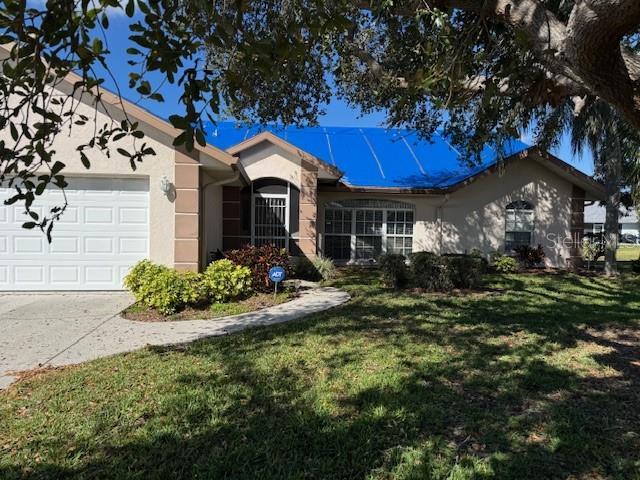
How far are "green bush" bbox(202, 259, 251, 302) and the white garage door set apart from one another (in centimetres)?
180

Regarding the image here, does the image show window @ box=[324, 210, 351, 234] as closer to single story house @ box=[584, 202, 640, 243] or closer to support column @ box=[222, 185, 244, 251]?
support column @ box=[222, 185, 244, 251]

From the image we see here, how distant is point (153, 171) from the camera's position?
9.70m

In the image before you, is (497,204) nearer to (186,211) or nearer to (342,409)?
(186,211)

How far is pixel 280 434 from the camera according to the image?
3684 millimetres

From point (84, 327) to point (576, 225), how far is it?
17.0 metres

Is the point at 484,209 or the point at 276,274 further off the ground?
the point at 484,209

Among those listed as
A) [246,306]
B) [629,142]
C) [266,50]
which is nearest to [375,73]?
[246,306]

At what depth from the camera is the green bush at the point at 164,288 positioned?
816 cm

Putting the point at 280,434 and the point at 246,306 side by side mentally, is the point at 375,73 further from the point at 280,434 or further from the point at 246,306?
the point at 280,434

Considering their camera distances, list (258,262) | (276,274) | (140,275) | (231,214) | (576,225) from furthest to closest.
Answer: (576,225)
(231,214)
(258,262)
(276,274)
(140,275)

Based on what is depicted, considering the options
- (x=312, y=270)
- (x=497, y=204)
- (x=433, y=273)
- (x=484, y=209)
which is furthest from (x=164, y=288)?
(x=497, y=204)

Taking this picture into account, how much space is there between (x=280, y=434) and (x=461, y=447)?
1.43 m

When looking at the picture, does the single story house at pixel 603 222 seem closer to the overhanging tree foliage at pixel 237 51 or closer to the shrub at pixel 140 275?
the shrub at pixel 140 275

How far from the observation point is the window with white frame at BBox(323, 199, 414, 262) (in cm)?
1661
